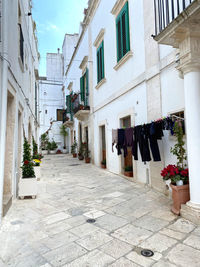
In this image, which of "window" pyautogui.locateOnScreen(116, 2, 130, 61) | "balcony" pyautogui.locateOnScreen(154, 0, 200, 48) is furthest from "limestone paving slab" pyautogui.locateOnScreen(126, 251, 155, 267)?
"window" pyautogui.locateOnScreen(116, 2, 130, 61)

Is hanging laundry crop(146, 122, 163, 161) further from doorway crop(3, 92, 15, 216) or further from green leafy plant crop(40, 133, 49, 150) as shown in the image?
green leafy plant crop(40, 133, 49, 150)

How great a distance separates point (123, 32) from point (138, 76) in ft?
6.77

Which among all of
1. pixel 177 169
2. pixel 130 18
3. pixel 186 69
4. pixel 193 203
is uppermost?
pixel 130 18

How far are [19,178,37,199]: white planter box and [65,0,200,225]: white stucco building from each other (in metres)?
3.07

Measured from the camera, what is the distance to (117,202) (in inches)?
174

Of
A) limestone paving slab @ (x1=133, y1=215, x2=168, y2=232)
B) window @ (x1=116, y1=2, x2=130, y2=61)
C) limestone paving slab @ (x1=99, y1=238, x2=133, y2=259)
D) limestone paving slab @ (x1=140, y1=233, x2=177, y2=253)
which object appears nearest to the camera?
limestone paving slab @ (x1=99, y1=238, x2=133, y2=259)

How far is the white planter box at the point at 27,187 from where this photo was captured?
189 inches

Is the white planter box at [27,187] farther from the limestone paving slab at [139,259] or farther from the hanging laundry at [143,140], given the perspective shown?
the limestone paving slab at [139,259]

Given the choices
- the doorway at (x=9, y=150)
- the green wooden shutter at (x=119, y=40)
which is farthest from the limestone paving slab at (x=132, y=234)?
the green wooden shutter at (x=119, y=40)

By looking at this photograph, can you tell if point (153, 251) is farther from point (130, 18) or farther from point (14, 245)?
point (130, 18)

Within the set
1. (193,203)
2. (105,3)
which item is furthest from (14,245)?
(105,3)

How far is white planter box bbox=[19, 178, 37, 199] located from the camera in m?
4.79

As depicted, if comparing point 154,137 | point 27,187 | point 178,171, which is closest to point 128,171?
point 154,137

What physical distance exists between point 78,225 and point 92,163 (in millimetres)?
7889
